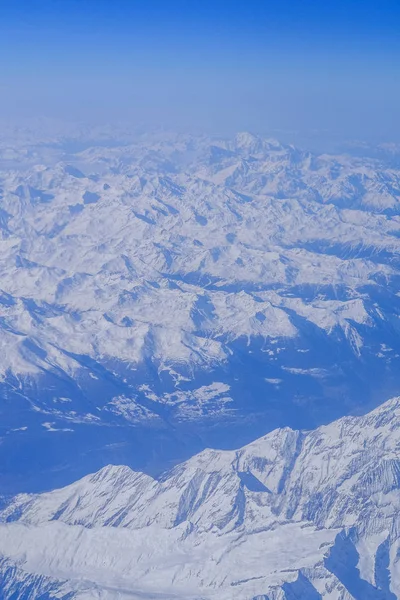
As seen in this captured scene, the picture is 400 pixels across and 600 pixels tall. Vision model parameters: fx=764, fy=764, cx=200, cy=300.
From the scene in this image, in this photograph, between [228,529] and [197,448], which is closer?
[228,529]

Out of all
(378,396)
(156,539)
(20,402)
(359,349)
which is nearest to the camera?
(156,539)

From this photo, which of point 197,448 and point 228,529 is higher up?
point 228,529

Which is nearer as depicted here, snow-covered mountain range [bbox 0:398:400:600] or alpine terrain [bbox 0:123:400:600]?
snow-covered mountain range [bbox 0:398:400:600]

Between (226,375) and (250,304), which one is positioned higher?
(250,304)

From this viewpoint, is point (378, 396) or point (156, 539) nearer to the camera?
point (156, 539)

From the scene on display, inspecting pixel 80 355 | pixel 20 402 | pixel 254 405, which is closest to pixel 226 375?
pixel 254 405

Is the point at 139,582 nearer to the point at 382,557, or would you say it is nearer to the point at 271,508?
the point at 271,508

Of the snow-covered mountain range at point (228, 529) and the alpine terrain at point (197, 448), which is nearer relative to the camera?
the snow-covered mountain range at point (228, 529)

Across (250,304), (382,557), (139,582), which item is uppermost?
(250,304)
